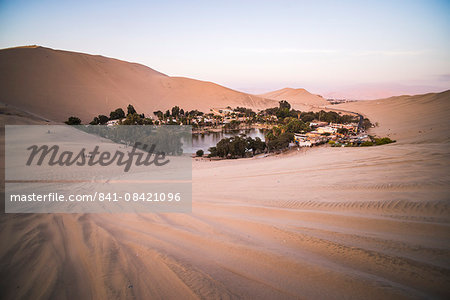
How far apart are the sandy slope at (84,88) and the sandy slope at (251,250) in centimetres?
4783

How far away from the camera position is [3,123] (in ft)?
44.2

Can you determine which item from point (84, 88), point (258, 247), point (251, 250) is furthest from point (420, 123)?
point (84, 88)

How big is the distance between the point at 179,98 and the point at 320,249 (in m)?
96.2

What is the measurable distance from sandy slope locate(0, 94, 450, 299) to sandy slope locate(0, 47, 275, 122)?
47827mm

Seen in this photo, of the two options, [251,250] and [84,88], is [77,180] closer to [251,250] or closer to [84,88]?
[251,250]

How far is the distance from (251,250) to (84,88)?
Result: 252ft

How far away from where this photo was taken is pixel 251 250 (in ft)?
10.3

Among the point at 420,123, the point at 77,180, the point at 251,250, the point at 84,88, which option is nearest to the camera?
the point at 251,250

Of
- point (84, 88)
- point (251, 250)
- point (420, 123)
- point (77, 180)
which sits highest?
point (84, 88)

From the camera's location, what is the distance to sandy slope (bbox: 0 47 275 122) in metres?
49.4

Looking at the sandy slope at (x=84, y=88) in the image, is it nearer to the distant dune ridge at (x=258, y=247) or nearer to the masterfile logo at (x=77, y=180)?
the masterfile logo at (x=77, y=180)

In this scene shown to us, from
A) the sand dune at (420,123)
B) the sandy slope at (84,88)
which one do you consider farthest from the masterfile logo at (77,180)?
the sandy slope at (84,88)

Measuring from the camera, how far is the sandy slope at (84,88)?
49441 millimetres

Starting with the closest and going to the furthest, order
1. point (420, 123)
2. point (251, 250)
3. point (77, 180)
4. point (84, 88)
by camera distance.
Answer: point (251, 250)
point (77, 180)
point (420, 123)
point (84, 88)
